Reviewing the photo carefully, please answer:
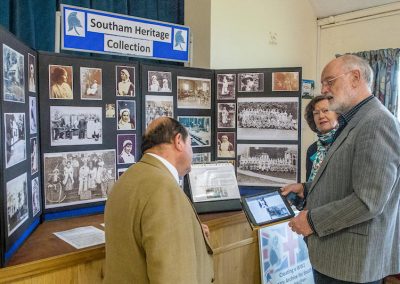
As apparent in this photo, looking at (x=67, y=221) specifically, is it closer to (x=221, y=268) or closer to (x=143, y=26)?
(x=221, y=268)

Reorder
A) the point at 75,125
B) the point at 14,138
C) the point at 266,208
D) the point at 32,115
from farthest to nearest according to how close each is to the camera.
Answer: the point at 75,125 → the point at 266,208 → the point at 32,115 → the point at 14,138

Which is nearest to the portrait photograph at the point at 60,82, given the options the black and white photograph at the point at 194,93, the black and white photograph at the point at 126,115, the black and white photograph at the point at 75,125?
the black and white photograph at the point at 75,125

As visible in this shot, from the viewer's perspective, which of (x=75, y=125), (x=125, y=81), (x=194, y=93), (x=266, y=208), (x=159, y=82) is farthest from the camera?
(x=194, y=93)

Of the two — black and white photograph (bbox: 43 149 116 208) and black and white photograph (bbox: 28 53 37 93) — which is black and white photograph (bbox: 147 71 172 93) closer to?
black and white photograph (bbox: 43 149 116 208)

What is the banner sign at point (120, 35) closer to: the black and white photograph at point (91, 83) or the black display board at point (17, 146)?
the black and white photograph at point (91, 83)

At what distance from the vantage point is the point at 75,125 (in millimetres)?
1874

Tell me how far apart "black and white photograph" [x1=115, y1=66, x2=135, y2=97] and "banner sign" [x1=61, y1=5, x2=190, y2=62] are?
0.51 ft

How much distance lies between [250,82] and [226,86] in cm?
17

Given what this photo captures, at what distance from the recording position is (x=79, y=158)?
1.89 m

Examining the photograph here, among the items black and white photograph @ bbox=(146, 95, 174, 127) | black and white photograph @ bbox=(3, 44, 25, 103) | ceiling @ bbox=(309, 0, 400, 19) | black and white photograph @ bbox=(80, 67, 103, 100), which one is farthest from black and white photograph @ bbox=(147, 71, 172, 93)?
ceiling @ bbox=(309, 0, 400, 19)

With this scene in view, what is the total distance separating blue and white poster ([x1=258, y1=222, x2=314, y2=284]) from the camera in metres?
2.12

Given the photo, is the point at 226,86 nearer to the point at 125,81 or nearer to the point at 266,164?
the point at 266,164

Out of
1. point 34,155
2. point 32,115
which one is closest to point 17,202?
point 34,155

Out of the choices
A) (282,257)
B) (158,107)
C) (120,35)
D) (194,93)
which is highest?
(120,35)
